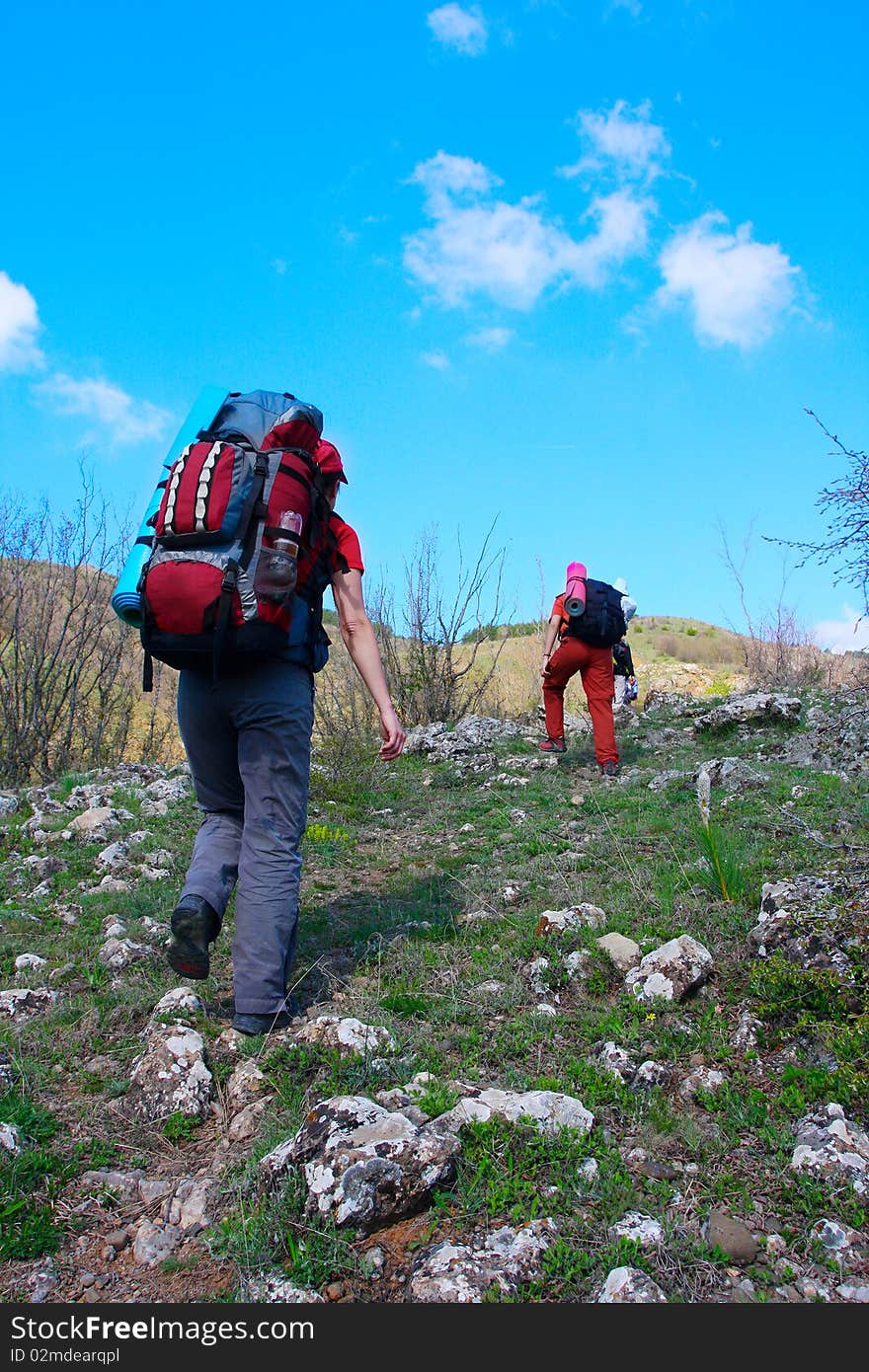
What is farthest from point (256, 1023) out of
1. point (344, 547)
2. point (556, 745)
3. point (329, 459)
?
point (556, 745)

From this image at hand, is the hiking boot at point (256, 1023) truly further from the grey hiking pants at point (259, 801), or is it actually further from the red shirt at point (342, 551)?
the red shirt at point (342, 551)

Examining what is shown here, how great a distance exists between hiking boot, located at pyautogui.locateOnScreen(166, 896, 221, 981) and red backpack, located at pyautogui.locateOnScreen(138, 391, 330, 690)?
0.76 m

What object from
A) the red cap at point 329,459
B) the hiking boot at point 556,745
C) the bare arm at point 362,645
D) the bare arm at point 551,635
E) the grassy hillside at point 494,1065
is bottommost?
the grassy hillside at point 494,1065

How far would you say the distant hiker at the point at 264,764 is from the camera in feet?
9.09

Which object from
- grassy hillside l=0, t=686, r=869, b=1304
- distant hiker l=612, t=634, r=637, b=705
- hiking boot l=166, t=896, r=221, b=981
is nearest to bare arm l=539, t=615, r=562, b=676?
distant hiker l=612, t=634, r=637, b=705

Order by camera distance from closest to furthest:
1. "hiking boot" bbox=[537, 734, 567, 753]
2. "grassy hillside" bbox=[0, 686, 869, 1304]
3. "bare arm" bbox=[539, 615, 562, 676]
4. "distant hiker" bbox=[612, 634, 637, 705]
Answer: "grassy hillside" bbox=[0, 686, 869, 1304] → "bare arm" bbox=[539, 615, 562, 676] → "hiking boot" bbox=[537, 734, 567, 753] → "distant hiker" bbox=[612, 634, 637, 705]

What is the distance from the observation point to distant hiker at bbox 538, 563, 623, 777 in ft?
23.6

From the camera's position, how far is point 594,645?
733cm

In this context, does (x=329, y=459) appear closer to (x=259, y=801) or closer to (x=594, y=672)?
(x=259, y=801)

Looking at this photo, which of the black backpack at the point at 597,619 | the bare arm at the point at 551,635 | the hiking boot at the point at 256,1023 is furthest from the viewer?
the bare arm at the point at 551,635

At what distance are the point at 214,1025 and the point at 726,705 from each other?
6871 millimetres

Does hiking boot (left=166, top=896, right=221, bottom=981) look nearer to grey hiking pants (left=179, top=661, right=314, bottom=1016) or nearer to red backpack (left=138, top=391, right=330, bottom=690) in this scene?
grey hiking pants (left=179, top=661, right=314, bottom=1016)

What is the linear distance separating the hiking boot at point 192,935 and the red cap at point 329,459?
4.69ft

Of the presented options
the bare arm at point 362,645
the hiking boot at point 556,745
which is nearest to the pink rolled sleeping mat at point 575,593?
the hiking boot at point 556,745
